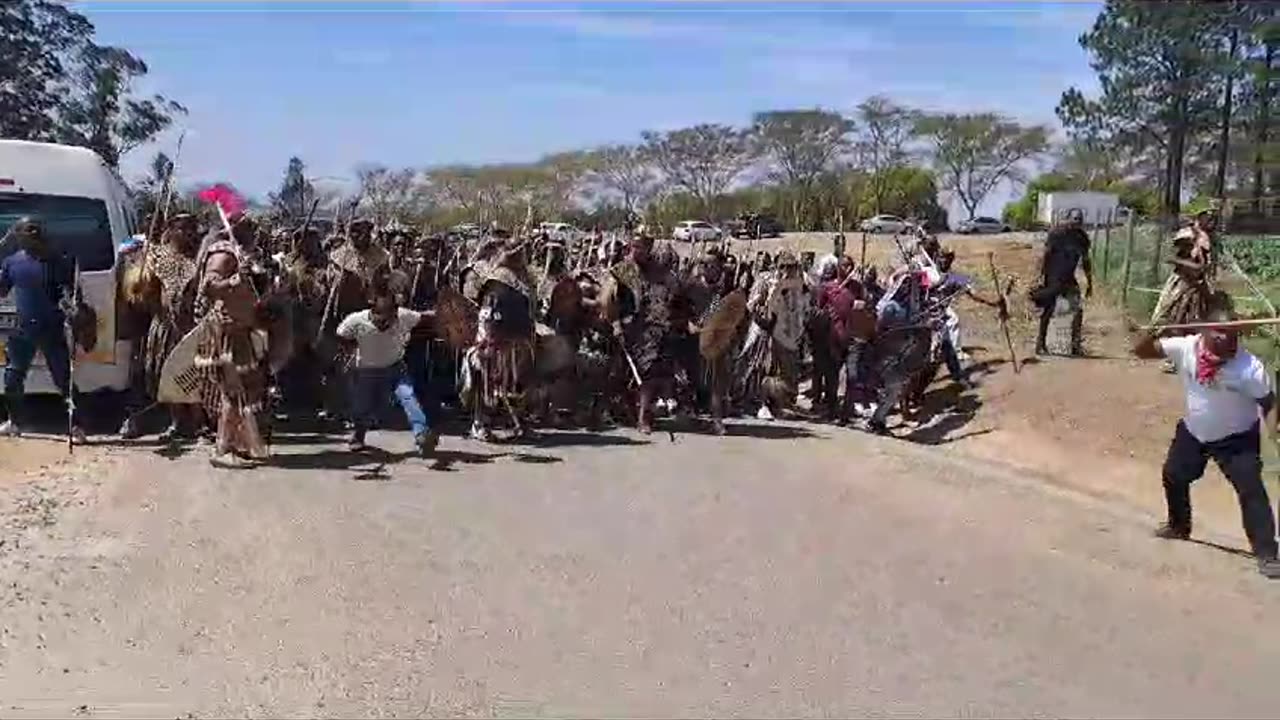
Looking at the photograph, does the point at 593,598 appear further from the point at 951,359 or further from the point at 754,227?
the point at 754,227

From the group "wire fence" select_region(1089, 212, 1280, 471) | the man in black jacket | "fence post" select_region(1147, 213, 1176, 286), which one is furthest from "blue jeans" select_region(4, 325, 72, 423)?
"fence post" select_region(1147, 213, 1176, 286)

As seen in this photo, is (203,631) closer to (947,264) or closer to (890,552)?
(890,552)

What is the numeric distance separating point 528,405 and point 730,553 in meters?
4.43

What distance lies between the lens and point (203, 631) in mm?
6613

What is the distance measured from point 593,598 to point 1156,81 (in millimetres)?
24331

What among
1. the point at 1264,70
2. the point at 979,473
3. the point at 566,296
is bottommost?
the point at 979,473

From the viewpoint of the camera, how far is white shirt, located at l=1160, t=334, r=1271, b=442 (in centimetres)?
880

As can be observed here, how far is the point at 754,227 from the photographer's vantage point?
23703 millimetres

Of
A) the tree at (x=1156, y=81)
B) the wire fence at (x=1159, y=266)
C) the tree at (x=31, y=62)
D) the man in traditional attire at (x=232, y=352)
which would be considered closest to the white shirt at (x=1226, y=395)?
the wire fence at (x=1159, y=266)

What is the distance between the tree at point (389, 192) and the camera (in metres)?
21.0

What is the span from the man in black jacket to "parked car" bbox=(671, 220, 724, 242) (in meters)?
5.36

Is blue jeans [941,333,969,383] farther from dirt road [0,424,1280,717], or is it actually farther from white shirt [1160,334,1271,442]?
white shirt [1160,334,1271,442]

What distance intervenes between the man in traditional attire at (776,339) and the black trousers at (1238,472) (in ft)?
17.7

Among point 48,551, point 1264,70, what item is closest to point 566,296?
point 48,551
